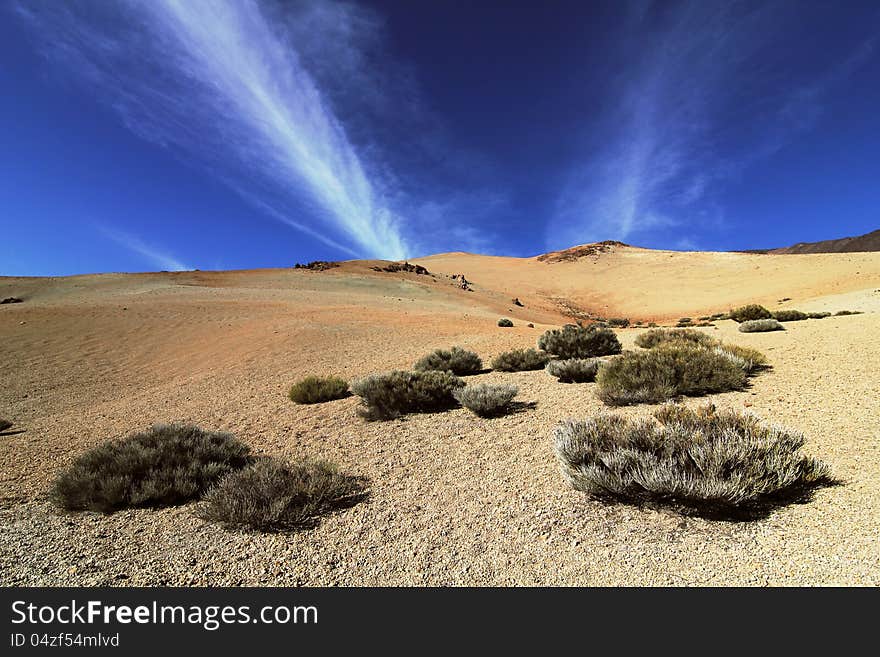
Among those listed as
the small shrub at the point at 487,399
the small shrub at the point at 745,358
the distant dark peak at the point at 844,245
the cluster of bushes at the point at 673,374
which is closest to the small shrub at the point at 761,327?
the small shrub at the point at 745,358

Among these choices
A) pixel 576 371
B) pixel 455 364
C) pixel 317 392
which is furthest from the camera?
pixel 455 364

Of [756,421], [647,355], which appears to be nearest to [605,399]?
[647,355]

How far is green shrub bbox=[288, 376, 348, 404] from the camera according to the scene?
7.64 m

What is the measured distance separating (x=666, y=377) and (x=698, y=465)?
2.85 meters

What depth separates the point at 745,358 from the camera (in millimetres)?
6242

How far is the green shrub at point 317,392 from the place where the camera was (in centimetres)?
764

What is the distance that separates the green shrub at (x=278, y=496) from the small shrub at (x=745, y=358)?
5599 millimetres

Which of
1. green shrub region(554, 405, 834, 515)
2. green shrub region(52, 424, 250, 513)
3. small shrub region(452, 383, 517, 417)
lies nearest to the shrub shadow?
green shrub region(554, 405, 834, 515)

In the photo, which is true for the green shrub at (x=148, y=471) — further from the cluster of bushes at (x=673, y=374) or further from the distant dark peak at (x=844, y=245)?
the distant dark peak at (x=844, y=245)

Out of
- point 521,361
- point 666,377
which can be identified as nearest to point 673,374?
point 666,377

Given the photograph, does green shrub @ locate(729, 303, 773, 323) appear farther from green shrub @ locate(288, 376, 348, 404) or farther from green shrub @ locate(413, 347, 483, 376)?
green shrub @ locate(288, 376, 348, 404)

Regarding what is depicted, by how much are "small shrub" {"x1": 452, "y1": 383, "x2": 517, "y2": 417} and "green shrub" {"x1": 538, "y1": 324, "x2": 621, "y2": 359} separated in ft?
12.8

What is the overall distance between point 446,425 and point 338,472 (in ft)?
5.90

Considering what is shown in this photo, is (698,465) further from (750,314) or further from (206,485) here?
(750,314)
